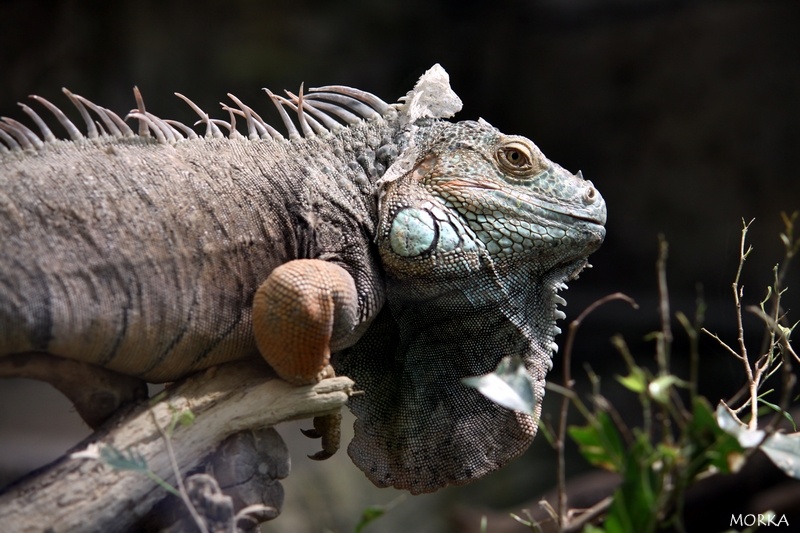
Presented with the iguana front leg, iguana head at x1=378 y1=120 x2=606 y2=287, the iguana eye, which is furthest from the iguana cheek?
the iguana eye

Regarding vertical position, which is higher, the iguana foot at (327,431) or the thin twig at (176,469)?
the thin twig at (176,469)

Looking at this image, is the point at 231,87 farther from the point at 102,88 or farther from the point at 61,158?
the point at 61,158

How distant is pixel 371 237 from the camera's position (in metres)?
2.86

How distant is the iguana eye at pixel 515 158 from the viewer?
2.98m

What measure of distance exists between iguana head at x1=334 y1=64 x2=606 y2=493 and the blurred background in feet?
14.8

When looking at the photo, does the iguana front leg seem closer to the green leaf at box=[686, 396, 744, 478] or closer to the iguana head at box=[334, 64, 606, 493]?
the iguana head at box=[334, 64, 606, 493]

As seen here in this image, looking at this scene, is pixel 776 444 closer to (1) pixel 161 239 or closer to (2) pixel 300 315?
(2) pixel 300 315

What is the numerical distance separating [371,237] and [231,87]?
17.7 ft

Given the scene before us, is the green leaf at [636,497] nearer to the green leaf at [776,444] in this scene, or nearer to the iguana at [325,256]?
the green leaf at [776,444]

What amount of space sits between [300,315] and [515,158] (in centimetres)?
109

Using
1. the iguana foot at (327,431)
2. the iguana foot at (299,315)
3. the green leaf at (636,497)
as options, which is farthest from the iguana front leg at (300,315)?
the green leaf at (636,497)

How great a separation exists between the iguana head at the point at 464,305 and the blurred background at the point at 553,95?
14.8 ft

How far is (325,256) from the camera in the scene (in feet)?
9.02

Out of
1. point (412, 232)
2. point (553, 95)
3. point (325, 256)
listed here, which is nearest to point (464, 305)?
point (412, 232)
